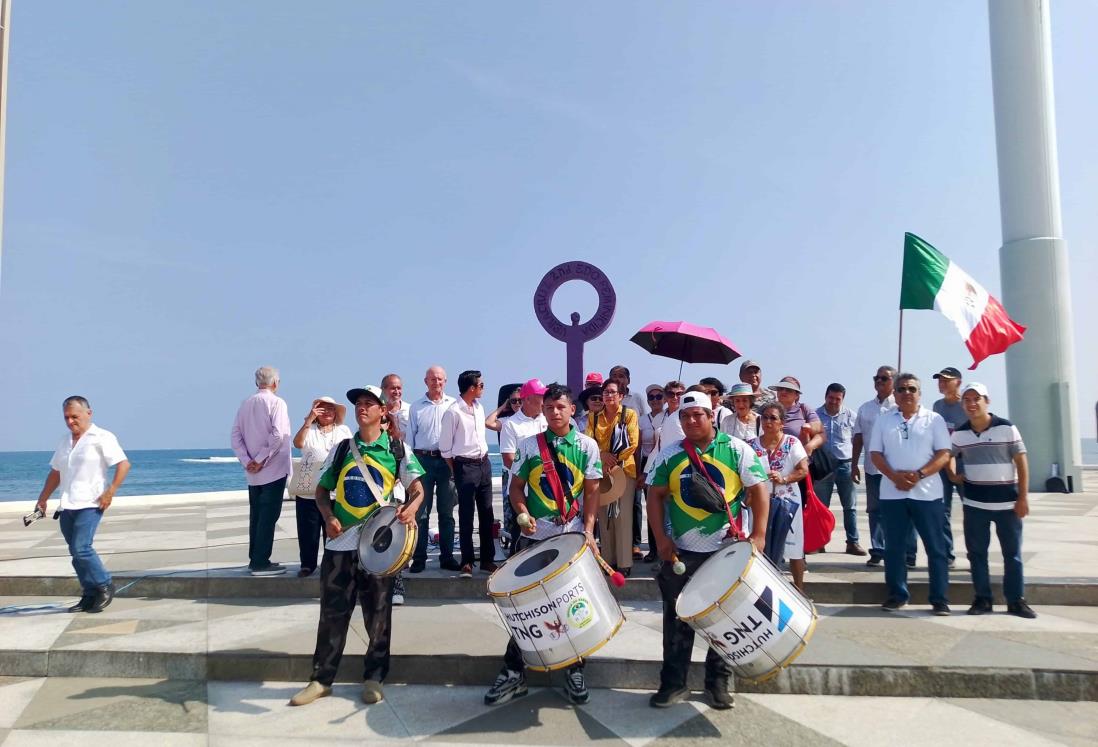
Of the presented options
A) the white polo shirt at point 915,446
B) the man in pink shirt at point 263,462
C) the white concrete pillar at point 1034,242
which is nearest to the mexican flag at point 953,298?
the white polo shirt at point 915,446

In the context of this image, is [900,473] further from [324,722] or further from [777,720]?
[324,722]

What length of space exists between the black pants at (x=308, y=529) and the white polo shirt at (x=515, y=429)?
1.83m

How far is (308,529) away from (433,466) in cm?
129

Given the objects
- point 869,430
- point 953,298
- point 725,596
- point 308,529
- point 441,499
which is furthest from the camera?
point 953,298

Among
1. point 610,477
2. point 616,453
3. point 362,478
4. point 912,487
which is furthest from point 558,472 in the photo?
point 912,487

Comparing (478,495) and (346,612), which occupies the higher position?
(478,495)

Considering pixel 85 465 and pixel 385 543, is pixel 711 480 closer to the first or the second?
pixel 385 543

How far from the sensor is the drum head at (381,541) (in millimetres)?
4008

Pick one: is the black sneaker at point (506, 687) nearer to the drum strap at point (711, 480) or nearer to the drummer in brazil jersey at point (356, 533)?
the drummer in brazil jersey at point (356, 533)

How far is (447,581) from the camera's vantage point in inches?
239

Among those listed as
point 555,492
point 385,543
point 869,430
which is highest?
point 869,430

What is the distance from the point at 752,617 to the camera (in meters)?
3.35

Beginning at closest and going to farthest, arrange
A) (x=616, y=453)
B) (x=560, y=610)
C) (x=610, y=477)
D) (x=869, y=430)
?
1. (x=560, y=610)
2. (x=610, y=477)
3. (x=616, y=453)
4. (x=869, y=430)

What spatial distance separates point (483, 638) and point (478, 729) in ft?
3.74
